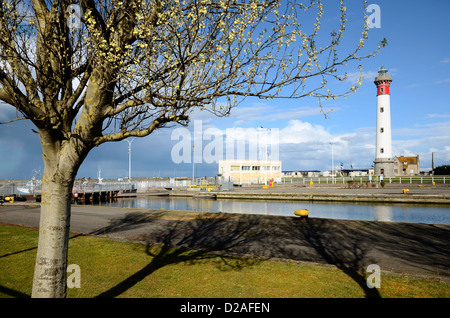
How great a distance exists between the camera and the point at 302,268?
8.20 meters

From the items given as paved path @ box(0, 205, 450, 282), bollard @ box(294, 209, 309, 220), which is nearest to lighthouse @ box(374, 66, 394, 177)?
bollard @ box(294, 209, 309, 220)

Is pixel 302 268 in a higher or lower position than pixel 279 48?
lower

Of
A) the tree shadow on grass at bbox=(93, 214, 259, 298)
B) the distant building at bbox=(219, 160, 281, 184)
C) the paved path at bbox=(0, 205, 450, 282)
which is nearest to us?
the tree shadow on grass at bbox=(93, 214, 259, 298)

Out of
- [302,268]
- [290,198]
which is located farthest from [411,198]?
[302,268]

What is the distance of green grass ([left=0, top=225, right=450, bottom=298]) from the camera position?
6598 millimetres

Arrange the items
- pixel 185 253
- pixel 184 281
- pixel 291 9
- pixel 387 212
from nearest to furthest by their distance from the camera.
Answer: pixel 291 9 → pixel 184 281 → pixel 185 253 → pixel 387 212

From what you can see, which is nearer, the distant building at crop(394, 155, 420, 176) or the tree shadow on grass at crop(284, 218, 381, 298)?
the tree shadow on grass at crop(284, 218, 381, 298)

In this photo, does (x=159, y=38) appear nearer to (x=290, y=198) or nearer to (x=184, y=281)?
(x=184, y=281)

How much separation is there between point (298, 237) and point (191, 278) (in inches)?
248

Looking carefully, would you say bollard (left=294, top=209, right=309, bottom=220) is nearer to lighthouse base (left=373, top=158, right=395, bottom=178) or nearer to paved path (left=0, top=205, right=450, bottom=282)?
paved path (left=0, top=205, right=450, bottom=282)

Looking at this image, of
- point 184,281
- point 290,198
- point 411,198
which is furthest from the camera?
point 290,198

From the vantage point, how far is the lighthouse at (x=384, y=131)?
232ft

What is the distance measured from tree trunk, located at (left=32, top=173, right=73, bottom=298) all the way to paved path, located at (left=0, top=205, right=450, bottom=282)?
5706 millimetres
